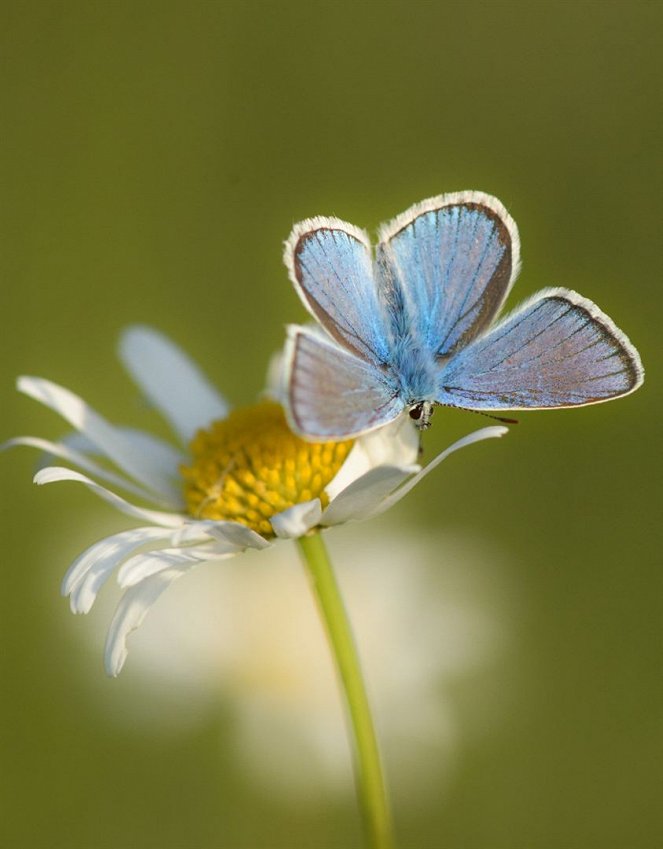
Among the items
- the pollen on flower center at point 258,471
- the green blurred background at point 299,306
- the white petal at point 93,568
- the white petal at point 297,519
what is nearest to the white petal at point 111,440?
the pollen on flower center at point 258,471

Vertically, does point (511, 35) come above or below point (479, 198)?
above

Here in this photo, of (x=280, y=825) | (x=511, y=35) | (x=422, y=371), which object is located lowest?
(x=280, y=825)

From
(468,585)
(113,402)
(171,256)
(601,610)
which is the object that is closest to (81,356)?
(113,402)

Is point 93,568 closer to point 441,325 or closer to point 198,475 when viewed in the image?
point 198,475

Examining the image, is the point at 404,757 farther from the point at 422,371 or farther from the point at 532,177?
the point at 532,177

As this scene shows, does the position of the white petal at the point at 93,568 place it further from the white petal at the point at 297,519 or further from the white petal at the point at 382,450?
the white petal at the point at 382,450

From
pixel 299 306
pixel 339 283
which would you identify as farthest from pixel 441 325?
pixel 299 306
